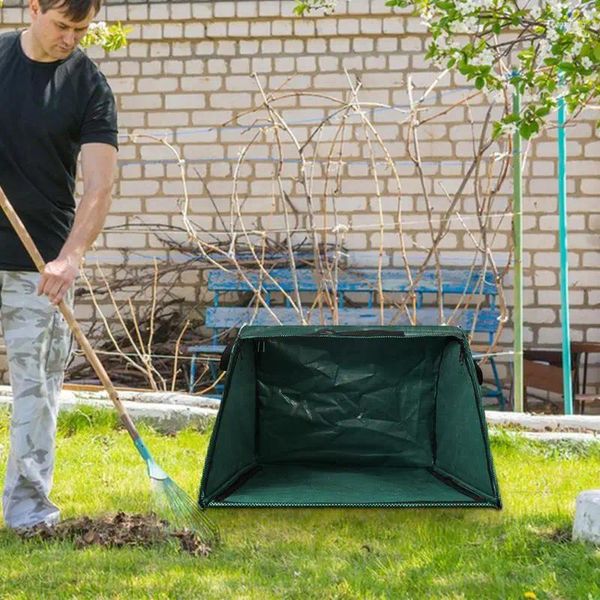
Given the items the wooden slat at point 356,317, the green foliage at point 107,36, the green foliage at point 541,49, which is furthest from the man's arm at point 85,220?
the wooden slat at point 356,317

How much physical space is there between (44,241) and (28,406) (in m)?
0.52

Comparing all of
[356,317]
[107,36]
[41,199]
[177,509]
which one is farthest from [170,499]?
[356,317]

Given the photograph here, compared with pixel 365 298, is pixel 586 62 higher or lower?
higher

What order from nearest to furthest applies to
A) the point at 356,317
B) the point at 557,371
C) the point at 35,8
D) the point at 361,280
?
the point at 35,8, the point at 557,371, the point at 356,317, the point at 361,280

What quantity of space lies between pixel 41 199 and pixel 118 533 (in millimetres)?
1064

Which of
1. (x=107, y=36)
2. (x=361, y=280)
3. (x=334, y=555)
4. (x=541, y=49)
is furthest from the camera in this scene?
(x=361, y=280)

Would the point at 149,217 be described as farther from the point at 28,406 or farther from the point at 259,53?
the point at 28,406

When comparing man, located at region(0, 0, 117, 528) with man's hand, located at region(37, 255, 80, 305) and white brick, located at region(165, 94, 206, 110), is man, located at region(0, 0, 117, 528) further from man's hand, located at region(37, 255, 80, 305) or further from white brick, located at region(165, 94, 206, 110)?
white brick, located at region(165, 94, 206, 110)

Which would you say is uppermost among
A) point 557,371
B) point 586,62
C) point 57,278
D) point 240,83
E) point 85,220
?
point 240,83

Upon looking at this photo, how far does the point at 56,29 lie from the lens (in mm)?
3395

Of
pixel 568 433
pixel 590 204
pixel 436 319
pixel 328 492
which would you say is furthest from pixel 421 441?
pixel 590 204

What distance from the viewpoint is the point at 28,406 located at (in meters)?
3.62

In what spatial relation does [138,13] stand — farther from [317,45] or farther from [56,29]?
[56,29]

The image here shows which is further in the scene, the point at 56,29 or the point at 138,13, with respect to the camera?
the point at 138,13
